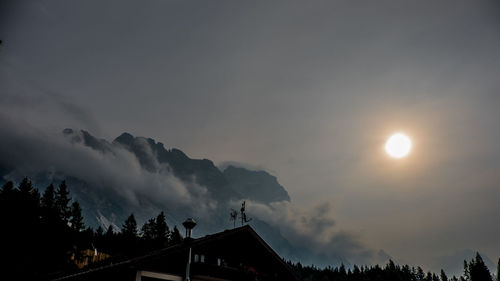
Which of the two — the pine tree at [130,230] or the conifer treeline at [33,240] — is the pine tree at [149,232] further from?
the conifer treeline at [33,240]

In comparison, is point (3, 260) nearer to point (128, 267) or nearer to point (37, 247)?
point (37, 247)

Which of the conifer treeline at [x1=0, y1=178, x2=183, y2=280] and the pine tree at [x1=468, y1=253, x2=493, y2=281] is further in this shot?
the pine tree at [x1=468, y1=253, x2=493, y2=281]

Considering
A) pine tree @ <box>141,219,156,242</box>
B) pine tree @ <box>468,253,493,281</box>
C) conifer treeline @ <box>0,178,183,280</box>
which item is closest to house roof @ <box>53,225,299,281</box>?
conifer treeline @ <box>0,178,183,280</box>

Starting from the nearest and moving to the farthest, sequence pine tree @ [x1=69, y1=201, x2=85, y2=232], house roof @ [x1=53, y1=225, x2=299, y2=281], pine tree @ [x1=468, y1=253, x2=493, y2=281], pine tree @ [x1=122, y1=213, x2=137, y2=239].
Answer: house roof @ [x1=53, y1=225, x2=299, y2=281] → pine tree @ [x1=69, y1=201, x2=85, y2=232] → pine tree @ [x1=122, y1=213, x2=137, y2=239] → pine tree @ [x1=468, y1=253, x2=493, y2=281]

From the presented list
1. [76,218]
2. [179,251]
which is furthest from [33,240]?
[76,218]

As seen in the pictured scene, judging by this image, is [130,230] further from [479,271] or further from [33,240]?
[479,271]

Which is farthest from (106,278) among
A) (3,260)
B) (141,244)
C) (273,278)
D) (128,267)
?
(141,244)

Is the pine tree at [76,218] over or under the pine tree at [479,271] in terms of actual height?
over

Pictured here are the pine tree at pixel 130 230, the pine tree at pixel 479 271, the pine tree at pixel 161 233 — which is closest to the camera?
the pine tree at pixel 130 230

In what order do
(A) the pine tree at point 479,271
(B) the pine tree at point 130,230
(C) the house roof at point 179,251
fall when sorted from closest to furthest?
(C) the house roof at point 179,251 < (B) the pine tree at point 130,230 < (A) the pine tree at point 479,271

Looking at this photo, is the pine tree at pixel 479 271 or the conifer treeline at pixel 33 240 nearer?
the conifer treeline at pixel 33 240

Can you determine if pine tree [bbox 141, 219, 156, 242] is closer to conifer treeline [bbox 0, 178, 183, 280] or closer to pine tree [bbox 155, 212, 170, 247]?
pine tree [bbox 155, 212, 170, 247]

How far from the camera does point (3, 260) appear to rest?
21.8m

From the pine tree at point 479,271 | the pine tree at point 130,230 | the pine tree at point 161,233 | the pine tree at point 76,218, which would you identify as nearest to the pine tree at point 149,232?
the pine tree at point 161,233
